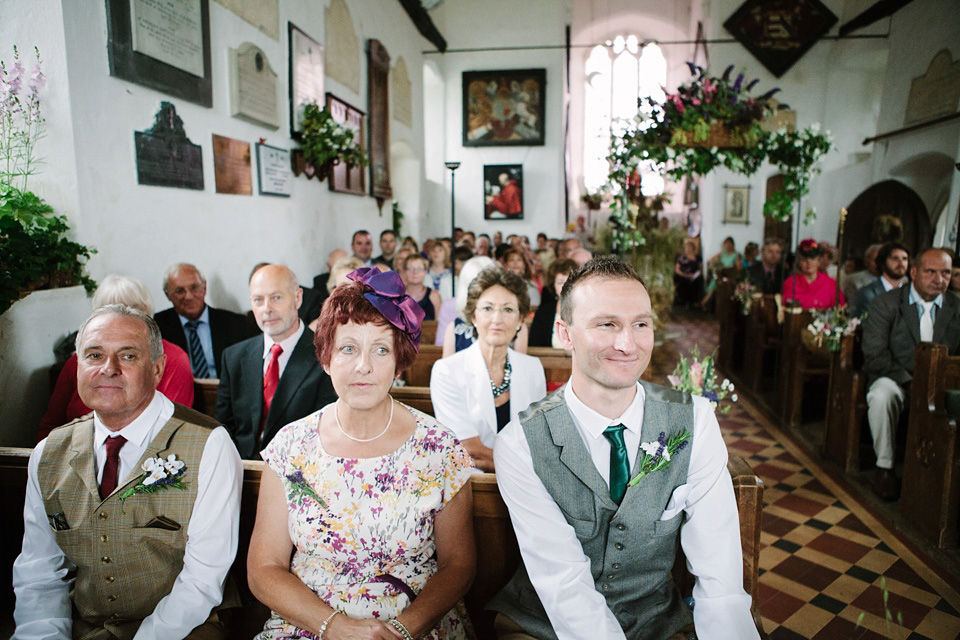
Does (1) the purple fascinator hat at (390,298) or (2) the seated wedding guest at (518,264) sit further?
(2) the seated wedding guest at (518,264)

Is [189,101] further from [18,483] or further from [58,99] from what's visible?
[18,483]

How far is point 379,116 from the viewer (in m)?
8.88

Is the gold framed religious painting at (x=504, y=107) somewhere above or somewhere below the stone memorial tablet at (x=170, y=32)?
above

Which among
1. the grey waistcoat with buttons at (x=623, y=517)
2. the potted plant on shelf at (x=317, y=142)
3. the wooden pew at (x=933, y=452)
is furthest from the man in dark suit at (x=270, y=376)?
the potted plant on shelf at (x=317, y=142)

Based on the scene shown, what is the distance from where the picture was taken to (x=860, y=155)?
11977 mm

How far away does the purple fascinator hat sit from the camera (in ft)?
5.72

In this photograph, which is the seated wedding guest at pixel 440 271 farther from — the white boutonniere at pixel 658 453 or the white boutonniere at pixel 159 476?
the white boutonniere at pixel 658 453

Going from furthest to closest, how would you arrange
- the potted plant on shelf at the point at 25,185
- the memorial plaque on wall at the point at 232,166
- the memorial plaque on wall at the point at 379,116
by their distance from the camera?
the memorial plaque on wall at the point at 379,116 < the memorial plaque on wall at the point at 232,166 < the potted plant on shelf at the point at 25,185

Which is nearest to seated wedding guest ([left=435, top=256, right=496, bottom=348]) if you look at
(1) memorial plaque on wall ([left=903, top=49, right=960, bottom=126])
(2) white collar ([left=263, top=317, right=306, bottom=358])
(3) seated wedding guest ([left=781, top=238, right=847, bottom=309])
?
(2) white collar ([left=263, top=317, right=306, bottom=358])

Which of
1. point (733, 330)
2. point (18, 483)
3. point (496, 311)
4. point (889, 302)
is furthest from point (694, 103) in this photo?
point (18, 483)

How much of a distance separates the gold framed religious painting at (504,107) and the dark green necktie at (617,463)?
12.6m

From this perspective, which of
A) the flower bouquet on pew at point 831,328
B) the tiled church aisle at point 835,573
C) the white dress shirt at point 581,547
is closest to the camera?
the white dress shirt at point 581,547

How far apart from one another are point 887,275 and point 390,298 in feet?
16.1

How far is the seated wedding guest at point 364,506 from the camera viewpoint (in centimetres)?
165
